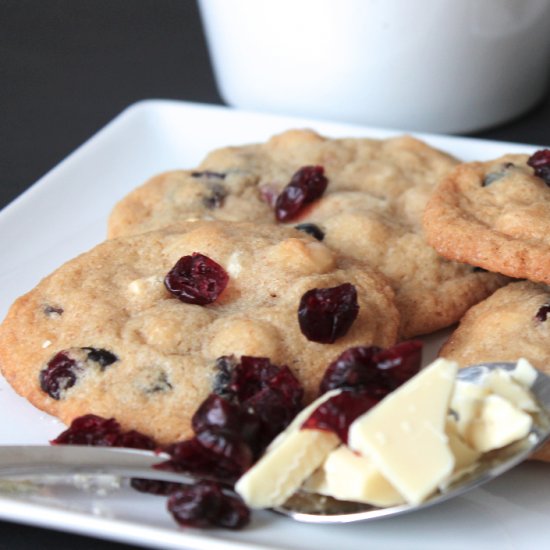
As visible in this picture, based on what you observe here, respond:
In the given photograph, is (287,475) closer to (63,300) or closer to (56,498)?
(56,498)

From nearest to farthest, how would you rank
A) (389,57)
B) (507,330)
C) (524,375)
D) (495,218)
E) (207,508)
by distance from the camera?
(207,508) < (524,375) < (507,330) < (495,218) < (389,57)

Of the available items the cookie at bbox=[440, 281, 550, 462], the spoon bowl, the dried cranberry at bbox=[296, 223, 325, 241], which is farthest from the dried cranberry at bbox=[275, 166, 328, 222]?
the spoon bowl

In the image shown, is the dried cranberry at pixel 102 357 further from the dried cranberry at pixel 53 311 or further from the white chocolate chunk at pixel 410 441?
the white chocolate chunk at pixel 410 441

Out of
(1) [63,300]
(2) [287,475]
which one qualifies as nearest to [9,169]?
(1) [63,300]

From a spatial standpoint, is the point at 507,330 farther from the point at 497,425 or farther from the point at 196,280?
the point at 196,280

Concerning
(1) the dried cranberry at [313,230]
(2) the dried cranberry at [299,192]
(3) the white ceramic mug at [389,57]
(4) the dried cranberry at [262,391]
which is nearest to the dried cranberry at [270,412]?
(4) the dried cranberry at [262,391]

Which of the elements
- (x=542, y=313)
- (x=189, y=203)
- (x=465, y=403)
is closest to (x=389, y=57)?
(x=189, y=203)
